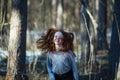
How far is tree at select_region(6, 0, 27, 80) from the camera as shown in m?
9.76

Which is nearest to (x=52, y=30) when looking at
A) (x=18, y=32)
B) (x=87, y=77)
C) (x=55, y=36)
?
(x=55, y=36)

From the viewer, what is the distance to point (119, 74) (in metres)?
10.4

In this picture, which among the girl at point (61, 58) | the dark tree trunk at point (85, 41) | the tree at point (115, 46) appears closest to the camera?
the girl at point (61, 58)

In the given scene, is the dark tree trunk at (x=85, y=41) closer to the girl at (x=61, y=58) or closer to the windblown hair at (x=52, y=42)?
the windblown hair at (x=52, y=42)

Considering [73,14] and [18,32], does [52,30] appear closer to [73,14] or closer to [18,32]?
[18,32]

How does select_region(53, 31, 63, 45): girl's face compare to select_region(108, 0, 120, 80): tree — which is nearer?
select_region(53, 31, 63, 45): girl's face

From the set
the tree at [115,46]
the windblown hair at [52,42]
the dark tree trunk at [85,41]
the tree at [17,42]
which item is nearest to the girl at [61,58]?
the windblown hair at [52,42]

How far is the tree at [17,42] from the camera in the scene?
384 inches

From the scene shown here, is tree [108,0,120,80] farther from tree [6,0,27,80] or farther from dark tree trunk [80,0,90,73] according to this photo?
tree [6,0,27,80]

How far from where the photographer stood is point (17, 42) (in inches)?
385

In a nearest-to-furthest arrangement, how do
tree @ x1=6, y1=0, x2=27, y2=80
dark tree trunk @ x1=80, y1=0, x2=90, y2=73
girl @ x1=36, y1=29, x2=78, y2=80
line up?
girl @ x1=36, y1=29, x2=78, y2=80, tree @ x1=6, y1=0, x2=27, y2=80, dark tree trunk @ x1=80, y1=0, x2=90, y2=73

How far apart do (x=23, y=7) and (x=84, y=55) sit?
4599mm

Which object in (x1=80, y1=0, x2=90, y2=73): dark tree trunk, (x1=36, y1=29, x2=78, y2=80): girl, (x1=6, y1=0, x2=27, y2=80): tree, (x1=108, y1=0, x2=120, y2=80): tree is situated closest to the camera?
(x1=36, y1=29, x2=78, y2=80): girl

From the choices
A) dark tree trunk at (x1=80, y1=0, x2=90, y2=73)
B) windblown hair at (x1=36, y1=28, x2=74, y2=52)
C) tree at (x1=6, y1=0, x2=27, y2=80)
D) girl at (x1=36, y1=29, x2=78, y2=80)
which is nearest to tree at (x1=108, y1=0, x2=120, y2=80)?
dark tree trunk at (x1=80, y1=0, x2=90, y2=73)
